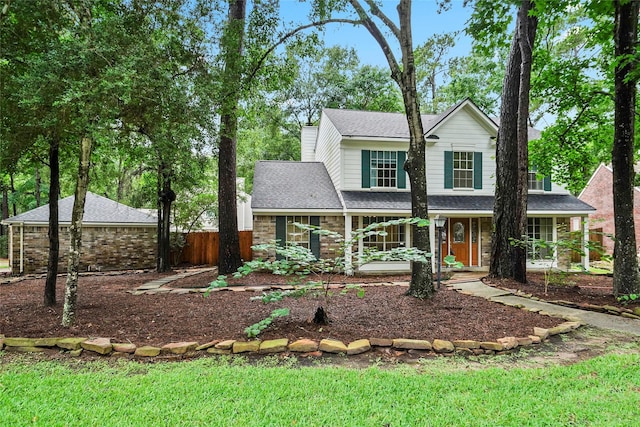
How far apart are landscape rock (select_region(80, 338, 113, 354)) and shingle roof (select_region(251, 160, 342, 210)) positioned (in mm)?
7555

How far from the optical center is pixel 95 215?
45.0 feet

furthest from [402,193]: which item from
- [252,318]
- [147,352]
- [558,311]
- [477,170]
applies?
[147,352]

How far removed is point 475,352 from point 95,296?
749 centimetres

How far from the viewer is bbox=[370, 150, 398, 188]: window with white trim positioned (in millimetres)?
12766

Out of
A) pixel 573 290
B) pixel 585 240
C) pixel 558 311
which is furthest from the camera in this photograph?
pixel 585 240

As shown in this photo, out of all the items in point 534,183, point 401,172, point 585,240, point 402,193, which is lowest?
point 585,240

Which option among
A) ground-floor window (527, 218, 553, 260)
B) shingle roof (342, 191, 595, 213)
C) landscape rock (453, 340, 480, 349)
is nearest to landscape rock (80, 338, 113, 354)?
landscape rock (453, 340, 480, 349)

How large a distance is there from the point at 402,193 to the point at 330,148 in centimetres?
343

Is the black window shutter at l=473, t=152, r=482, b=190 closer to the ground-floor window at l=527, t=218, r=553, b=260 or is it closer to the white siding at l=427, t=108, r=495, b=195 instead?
the white siding at l=427, t=108, r=495, b=195

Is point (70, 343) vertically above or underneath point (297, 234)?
underneath

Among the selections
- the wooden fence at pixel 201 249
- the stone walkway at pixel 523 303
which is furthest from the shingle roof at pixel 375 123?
the wooden fence at pixel 201 249

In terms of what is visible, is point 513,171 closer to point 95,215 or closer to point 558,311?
point 558,311

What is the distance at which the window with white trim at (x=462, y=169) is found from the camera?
42.9 ft

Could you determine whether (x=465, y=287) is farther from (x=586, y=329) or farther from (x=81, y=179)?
(x=81, y=179)
